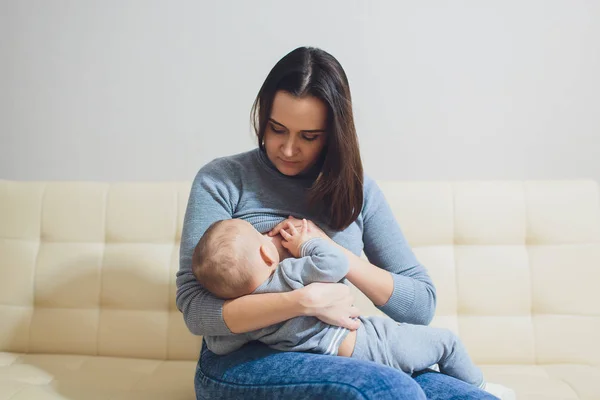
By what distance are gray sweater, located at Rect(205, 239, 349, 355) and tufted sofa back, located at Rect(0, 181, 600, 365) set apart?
0.59 m

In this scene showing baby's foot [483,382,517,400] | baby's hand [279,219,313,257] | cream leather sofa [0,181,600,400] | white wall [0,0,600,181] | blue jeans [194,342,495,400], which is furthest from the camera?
white wall [0,0,600,181]

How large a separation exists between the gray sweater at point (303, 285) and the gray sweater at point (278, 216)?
6.3 inches

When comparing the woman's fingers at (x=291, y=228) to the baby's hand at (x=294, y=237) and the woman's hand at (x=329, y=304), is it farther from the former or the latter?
the woman's hand at (x=329, y=304)

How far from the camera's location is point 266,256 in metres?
1.23

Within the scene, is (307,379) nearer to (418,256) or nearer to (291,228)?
(291,228)

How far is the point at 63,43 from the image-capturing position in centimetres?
209

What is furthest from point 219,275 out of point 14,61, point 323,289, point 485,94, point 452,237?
point 14,61

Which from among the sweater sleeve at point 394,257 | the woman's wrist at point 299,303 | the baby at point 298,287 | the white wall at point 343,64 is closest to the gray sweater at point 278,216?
the sweater sleeve at point 394,257

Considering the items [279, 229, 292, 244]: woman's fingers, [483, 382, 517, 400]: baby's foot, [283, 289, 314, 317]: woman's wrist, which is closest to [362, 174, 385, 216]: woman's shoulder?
[279, 229, 292, 244]: woman's fingers

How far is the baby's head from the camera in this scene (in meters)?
1.17

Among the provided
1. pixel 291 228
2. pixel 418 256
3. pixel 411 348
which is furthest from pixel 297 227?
pixel 418 256

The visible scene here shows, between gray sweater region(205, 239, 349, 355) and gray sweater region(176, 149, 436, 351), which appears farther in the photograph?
gray sweater region(176, 149, 436, 351)

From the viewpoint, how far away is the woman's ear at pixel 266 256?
4.04 feet

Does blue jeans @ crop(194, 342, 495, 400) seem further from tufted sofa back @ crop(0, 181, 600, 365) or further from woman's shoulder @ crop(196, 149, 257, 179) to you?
tufted sofa back @ crop(0, 181, 600, 365)
